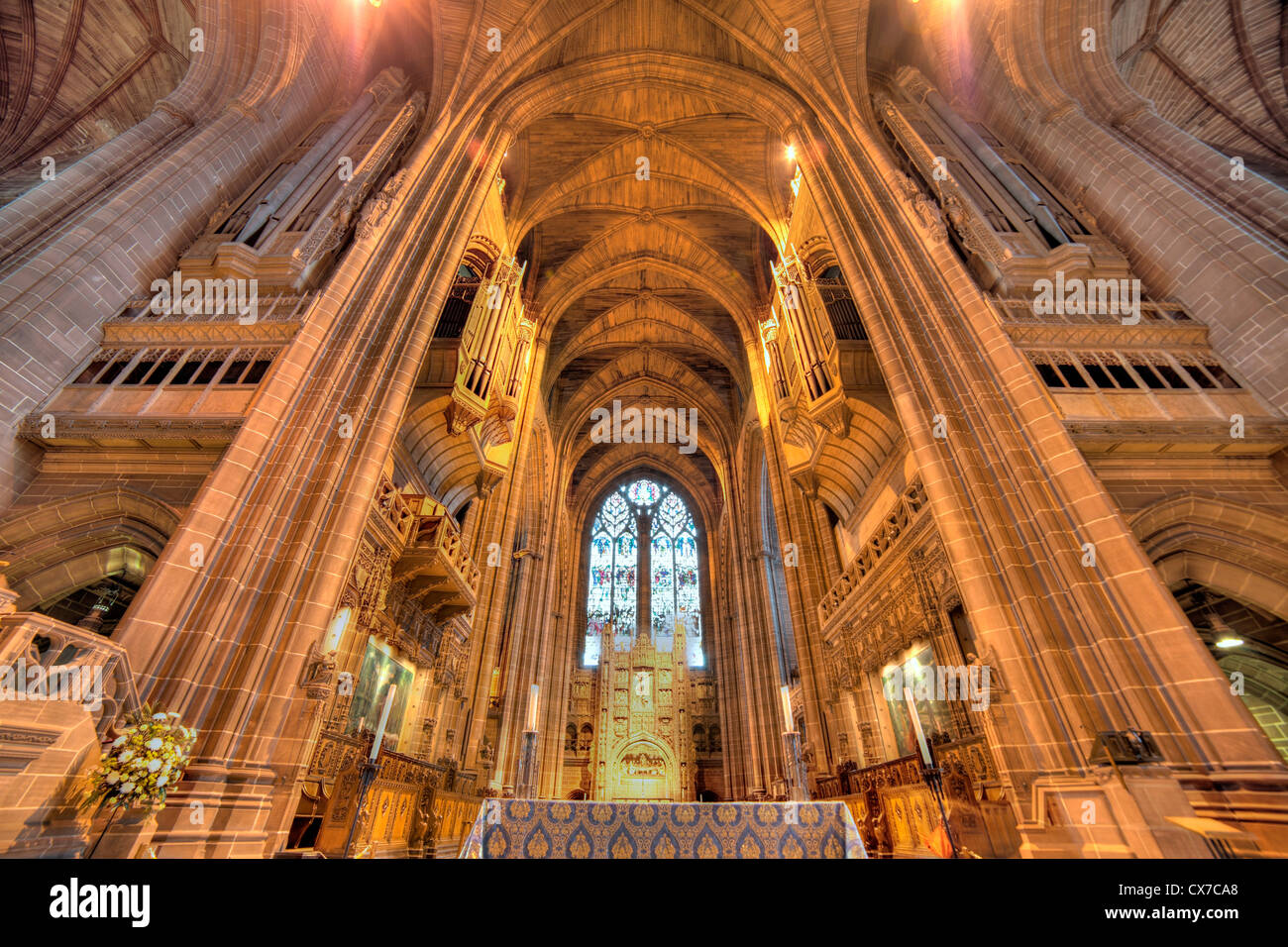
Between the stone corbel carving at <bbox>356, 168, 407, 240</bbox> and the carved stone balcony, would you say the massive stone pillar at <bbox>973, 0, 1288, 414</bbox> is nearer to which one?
the carved stone balcony

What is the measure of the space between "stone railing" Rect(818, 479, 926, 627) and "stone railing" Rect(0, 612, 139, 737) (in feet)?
31.2

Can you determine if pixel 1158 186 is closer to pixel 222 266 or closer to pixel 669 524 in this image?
pixel 222 266

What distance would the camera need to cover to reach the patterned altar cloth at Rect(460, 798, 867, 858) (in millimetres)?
3557

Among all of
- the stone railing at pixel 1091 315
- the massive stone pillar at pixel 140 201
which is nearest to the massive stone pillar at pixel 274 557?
the massive stone pillar at pixel 140 201

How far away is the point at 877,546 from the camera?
9766 mm

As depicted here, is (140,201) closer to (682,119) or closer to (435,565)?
(435,565)

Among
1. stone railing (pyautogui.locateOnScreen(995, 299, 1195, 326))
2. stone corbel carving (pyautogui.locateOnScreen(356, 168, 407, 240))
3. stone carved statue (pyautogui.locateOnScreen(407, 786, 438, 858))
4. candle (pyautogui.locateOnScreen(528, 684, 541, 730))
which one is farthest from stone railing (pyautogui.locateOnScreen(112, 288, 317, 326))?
stone railing (pyautogui.locateOnScreen(995, 299, 1195, 326))

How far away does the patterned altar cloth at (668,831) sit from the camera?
3.56m

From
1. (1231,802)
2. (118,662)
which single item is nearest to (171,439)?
(118,662)

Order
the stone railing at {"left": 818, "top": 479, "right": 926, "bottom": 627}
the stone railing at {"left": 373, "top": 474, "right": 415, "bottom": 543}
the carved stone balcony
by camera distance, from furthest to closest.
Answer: the carved stone balcony → the stone railing at {"left": 818, "top": 479, "right": 926, "bottom": 627} → the stone railing at {"left": 373, "top": 474, "right": 415, "bottom": 543}

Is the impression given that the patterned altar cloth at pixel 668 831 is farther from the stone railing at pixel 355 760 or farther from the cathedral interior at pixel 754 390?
the stone railing at pixel 355 760

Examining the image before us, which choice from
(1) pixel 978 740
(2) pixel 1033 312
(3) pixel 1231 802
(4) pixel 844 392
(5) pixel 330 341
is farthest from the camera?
(4) pixel 844 392

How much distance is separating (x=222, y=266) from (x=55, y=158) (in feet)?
32.4

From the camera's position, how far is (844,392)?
1015 cm
